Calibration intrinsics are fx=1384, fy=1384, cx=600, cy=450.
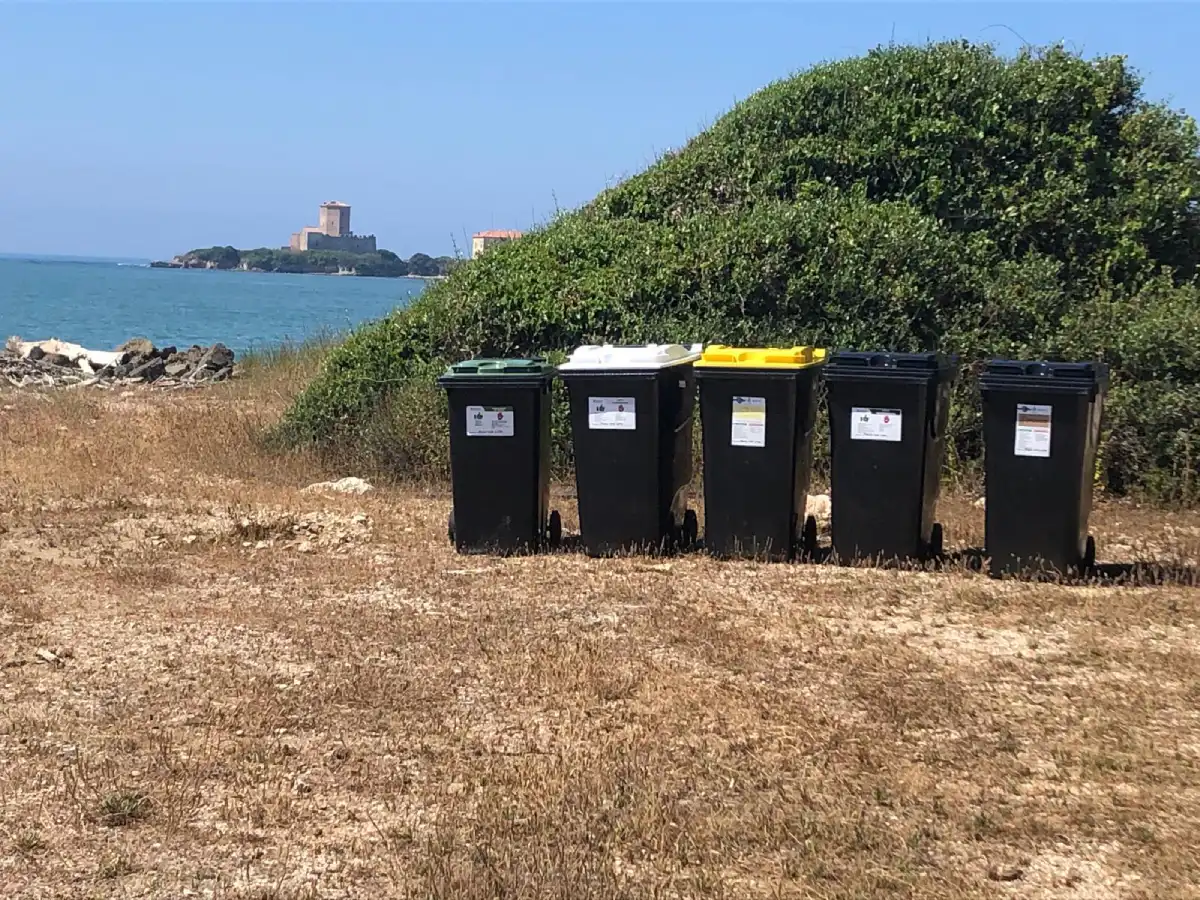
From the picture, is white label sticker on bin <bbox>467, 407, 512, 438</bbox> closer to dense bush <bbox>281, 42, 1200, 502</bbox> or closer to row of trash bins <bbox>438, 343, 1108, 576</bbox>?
row of trash bins <bbox>438, 343, 1108, 576</bbox>

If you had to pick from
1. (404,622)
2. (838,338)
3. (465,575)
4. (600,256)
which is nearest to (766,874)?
(404,622)

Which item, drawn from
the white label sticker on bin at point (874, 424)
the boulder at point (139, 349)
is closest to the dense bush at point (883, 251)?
the white label sticker on bin at point (874, 424)

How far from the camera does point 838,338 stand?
11.8 meters

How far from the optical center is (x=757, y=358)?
8578 millimetres

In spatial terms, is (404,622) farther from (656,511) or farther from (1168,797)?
(1168,797)

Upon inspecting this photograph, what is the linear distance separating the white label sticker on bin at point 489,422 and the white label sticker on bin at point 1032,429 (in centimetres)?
314

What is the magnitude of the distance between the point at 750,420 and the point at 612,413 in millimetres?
877

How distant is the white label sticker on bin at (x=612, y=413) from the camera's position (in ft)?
28.7

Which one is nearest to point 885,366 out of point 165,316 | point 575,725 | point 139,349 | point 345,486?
point 575,725

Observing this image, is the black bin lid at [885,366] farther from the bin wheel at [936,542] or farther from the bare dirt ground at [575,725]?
the bare dirt ground at [575,725]

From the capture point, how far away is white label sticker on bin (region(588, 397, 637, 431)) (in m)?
8.73

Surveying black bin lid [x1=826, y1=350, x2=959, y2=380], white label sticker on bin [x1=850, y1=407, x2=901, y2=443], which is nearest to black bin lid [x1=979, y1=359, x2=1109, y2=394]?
black bin lid [x1=826, y1=350, x2=959, y2=380]

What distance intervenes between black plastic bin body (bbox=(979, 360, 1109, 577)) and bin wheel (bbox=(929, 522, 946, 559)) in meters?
0.48

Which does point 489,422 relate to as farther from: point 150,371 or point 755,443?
point 150,371
